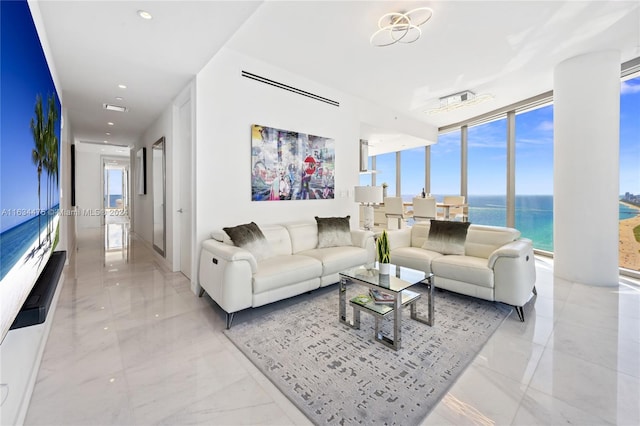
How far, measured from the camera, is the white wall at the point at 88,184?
8870 mm

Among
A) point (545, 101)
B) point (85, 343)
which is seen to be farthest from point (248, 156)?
point (545, 101)

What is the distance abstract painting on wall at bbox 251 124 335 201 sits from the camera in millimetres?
3847

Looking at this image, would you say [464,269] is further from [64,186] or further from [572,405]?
[64,186]

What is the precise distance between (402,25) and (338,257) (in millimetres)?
2615

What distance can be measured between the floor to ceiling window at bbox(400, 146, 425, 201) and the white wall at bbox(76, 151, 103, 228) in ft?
32.5

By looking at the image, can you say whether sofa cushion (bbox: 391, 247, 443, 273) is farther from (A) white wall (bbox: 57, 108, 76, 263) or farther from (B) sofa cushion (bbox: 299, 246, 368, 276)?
(A) white wall (bbox: 57, 108, 76, 263)

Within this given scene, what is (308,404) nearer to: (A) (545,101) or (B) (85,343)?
(B) (85,343)

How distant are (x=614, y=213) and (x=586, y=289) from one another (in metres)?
1.08

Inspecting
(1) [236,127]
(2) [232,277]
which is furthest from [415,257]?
(1) [236,127]

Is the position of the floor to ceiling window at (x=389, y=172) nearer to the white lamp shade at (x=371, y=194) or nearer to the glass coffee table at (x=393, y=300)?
the white lamp shade at (x=371, y=194)

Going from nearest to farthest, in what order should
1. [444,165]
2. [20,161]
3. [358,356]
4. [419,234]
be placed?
1. [20,161]
2. [358,356]
3. [419,234]
4. [444,165]

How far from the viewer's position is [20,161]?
1221 millimetres

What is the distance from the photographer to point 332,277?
3402mm

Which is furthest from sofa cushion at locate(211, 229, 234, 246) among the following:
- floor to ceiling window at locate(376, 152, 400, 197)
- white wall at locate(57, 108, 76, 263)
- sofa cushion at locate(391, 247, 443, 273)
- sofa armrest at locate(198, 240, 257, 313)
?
floor to ceiling window at locate(376, 152, 400, 197)
